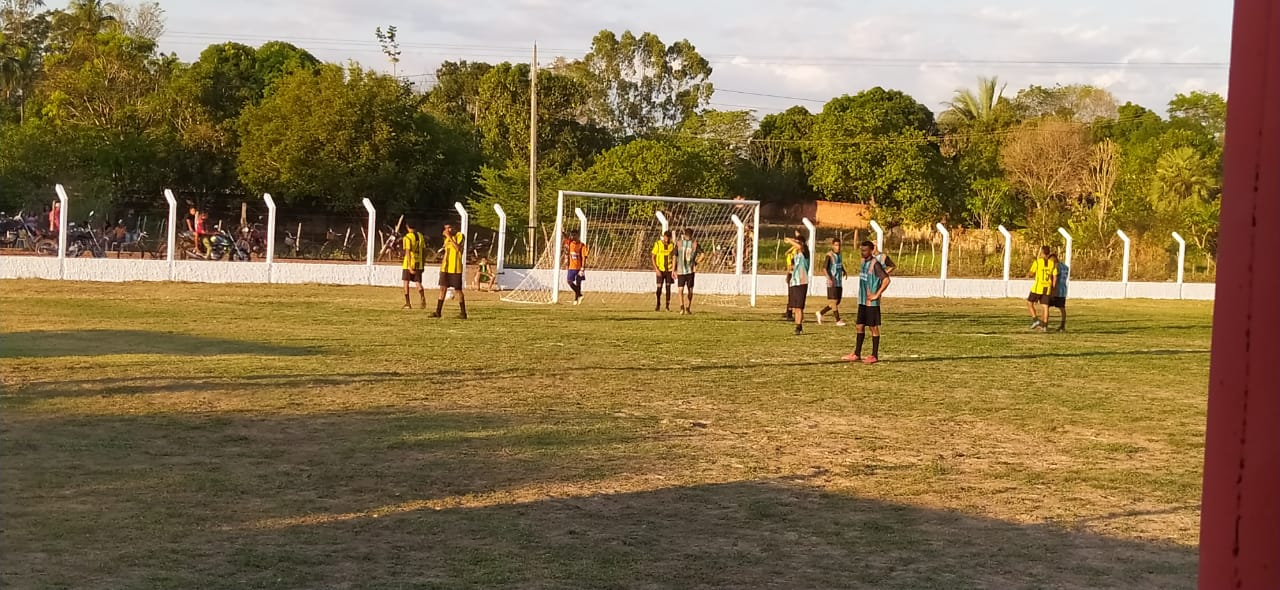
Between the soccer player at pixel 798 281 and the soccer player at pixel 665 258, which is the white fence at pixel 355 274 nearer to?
the soccer player at pixel 665 258

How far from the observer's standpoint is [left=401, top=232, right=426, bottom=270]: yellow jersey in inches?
822

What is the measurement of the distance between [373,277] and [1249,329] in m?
27.3

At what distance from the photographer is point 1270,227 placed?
1.41 m

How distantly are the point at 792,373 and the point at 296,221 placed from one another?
21.3m

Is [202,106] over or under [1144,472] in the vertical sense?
over

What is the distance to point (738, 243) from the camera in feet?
94.0

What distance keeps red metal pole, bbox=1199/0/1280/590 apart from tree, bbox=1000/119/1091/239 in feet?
167

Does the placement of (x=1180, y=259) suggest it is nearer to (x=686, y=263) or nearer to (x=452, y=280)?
(x=686, y=263)

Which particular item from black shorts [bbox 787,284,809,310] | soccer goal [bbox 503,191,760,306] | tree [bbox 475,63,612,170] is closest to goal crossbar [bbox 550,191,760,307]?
soccer goal [bbox 503,191,760,306]

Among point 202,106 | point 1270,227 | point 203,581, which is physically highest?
point 202,106

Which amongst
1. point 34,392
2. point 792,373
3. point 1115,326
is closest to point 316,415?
point 34,392

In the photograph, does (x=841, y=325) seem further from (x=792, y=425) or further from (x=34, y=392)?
(x=34, y=392)

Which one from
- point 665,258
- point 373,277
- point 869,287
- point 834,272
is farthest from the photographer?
point 373,277

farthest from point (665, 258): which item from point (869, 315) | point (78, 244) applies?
point (78, 244)
